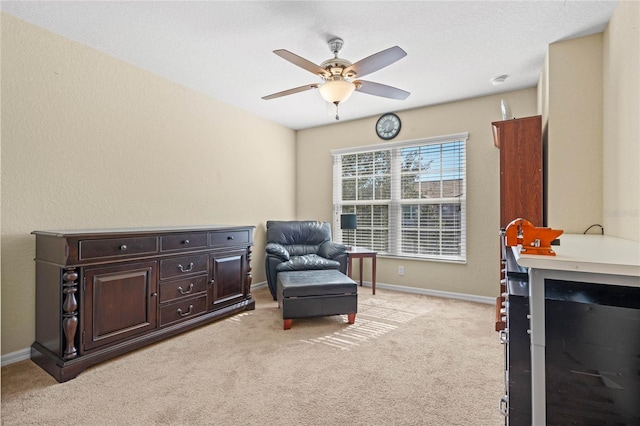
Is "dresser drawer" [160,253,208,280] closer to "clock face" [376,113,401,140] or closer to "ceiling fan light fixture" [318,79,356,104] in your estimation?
"ceiling fan light fixture" [318,79,356,104]

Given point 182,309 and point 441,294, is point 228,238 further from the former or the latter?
point 441,294

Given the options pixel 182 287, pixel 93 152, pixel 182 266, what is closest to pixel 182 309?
pixel 182 287

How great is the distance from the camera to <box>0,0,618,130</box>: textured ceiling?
7.06 ft

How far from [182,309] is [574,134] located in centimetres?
370

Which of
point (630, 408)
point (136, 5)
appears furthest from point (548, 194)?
point (136, 5)

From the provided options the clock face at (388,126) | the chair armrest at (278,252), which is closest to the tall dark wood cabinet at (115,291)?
the chair armrest at (278,252)

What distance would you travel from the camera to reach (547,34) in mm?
2455

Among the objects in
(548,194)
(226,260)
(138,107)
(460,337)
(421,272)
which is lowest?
(460,337)

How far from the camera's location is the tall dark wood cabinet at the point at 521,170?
2.77 m

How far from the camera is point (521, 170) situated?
9.21ft

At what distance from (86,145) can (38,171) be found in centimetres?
43

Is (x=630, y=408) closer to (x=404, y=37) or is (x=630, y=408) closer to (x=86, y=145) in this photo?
(x=404, y=37)

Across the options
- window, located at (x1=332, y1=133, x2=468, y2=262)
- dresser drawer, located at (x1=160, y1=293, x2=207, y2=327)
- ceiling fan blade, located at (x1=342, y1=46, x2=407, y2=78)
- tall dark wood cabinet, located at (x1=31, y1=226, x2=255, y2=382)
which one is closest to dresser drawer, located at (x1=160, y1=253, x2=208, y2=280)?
tall dark wood cabinet, located at (x1=31, y1=226, x2=255, y2=382)

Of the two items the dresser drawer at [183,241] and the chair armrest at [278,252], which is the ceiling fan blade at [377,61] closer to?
the dresser drawer at [183,241]
